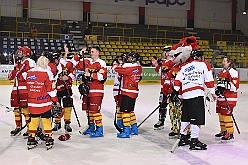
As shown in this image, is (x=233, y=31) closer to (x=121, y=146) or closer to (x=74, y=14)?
(x=74, y=14)

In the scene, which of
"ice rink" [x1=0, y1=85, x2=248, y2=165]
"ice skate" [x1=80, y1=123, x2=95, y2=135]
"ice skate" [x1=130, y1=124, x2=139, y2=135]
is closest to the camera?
"ice rink" [x1=0, y1=85, x2=248, y2=165]

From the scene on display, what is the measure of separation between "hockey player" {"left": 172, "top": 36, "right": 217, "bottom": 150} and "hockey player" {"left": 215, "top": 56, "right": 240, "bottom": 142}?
66 centimetres

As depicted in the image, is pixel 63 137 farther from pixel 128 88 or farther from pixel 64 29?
pixel 64 29

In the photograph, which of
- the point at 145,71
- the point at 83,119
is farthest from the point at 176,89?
the point at 145,71

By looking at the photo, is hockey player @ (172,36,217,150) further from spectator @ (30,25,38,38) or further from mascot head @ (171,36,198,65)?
spectator @ (30,25,38,38)

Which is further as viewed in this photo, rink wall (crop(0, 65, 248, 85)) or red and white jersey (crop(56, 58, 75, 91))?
rink wall (crop(0, 65, 248, 85))

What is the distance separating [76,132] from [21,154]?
5.17 feet

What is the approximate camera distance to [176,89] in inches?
196

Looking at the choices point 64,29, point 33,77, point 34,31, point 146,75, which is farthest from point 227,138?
point 64,29

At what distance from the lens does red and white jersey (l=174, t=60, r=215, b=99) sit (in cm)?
486

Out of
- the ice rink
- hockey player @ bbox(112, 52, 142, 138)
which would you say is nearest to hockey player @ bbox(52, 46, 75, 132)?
the ice rink

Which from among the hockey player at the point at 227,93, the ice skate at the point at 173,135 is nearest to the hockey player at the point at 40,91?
the ice skate at the point at 173,135

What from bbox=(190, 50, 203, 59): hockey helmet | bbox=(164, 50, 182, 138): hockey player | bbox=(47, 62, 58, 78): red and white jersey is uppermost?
bbox=(190, 50, 203, 59): hockey helmet

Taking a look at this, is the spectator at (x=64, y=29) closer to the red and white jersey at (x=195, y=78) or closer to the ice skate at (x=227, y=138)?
the ice skate at (x=227, y=138)
